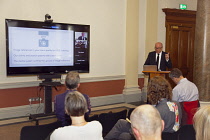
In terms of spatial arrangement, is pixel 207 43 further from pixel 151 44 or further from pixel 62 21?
pixel 62 21

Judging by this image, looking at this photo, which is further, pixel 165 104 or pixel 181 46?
pixel 181 46

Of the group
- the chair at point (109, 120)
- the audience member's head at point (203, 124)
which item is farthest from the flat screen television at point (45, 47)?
the audience member's head at point (203, 124)

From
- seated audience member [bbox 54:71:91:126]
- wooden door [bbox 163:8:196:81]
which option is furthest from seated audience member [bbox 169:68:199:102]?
wooden door [bbox 163:8:196:81]

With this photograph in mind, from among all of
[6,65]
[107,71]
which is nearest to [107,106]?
[107,71]

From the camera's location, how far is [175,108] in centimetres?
276

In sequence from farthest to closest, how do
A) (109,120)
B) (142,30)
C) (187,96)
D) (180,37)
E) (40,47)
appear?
1. (180,37)
2. (142,30)
3. (40,47)
4. (187,96)
5. (109,120)

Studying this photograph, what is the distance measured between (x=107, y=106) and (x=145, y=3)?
3.03 meters

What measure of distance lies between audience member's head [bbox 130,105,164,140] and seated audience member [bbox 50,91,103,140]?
58 centimetres

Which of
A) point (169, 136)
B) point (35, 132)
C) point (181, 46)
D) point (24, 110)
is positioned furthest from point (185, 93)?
point (181, 46)

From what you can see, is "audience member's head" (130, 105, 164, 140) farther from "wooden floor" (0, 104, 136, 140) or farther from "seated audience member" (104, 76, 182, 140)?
"wooden floor" (0, 104, 136, 140)

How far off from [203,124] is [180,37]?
7006 millimetres

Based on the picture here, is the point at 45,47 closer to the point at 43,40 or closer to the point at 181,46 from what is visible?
the point at 43,40

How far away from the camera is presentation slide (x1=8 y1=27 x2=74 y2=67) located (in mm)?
4918

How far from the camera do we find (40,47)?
5184 millimetres
